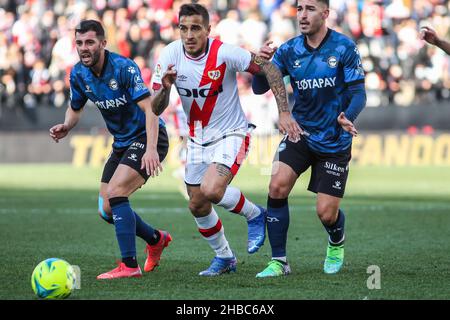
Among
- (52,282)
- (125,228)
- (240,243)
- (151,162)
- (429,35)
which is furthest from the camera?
(240,243)

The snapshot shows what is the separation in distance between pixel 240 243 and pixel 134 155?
9.30 ft

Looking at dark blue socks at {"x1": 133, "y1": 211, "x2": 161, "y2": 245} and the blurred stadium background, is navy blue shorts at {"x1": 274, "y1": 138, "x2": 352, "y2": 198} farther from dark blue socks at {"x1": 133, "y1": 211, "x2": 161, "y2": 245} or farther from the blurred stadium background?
the blurred stadium background

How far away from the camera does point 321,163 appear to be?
8.59m

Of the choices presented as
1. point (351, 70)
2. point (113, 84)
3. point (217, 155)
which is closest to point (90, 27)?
point (113, 84)

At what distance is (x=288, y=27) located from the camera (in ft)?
83.0

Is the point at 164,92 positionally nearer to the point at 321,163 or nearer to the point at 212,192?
the point at 212,192

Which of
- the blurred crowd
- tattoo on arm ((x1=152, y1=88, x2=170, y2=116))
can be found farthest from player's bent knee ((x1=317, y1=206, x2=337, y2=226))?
the blurred crowd

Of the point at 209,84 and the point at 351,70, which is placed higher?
the point at 351,70

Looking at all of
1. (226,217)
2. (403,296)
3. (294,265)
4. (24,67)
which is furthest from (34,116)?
Result: (403,296)

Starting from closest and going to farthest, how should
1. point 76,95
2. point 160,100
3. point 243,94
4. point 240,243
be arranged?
point 160,100, point 76,95, point 240,243, point 243,94

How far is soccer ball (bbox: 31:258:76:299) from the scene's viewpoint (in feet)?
22.6

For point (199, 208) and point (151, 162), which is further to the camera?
point (199, 208)

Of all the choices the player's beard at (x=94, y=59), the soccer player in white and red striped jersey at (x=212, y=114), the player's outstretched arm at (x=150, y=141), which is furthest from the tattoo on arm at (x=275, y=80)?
the player's beard at (x=94, y=59)

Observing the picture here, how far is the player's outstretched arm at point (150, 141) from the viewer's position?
8.14 m
